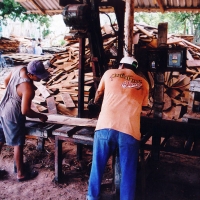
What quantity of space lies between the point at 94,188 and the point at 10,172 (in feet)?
7.33

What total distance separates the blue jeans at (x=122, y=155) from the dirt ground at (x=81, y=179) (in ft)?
1.90

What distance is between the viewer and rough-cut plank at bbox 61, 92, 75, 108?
724cm

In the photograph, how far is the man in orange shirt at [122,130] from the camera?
3.41 meters

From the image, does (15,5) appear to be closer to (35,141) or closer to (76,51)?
(76,51)

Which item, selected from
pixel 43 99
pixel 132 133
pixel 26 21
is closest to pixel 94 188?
pixel 132 133

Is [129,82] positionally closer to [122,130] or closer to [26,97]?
[122,130]

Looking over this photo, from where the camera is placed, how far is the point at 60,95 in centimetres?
768

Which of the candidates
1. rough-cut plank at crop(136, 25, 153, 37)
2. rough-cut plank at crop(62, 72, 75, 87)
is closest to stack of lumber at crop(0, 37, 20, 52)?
rough-cut plank at crop(62, 72, 75, 87)

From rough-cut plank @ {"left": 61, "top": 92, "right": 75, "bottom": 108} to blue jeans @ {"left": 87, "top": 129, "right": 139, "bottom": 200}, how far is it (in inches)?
149

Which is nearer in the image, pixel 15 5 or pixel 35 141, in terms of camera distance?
pixel 35 141

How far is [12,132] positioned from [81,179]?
153 centimetres

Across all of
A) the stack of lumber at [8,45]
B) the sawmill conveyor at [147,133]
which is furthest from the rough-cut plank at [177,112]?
the stack of lumber at [8,45]

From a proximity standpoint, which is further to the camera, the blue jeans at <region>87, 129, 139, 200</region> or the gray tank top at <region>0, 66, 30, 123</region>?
the gray tank top at <region>0, 66, 30, 123</region>

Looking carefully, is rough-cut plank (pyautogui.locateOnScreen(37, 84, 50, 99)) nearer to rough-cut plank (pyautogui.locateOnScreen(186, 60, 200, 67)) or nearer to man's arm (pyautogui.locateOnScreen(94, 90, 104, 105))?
man's arm (pyautogui.locateOnScreen(94, 90, 104, 105))
